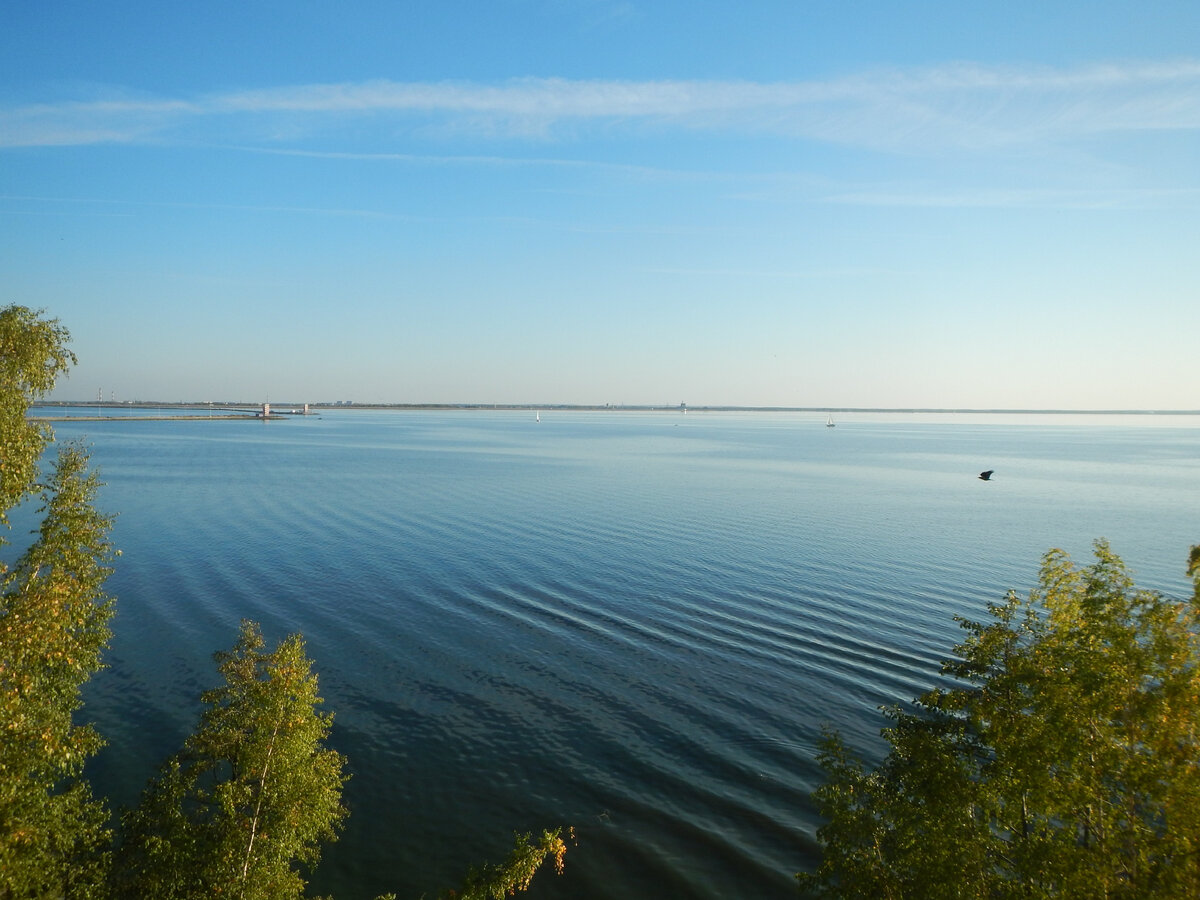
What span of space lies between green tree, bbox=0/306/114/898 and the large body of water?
935cm

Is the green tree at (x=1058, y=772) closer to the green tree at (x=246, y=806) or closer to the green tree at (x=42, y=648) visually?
the green tree at (x=246, y=806)

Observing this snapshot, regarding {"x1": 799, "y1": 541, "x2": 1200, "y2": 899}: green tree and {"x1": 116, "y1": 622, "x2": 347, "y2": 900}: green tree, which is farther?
{"x1": 116, "y1": 622, "x2": 347, "y2": 900}: green tree

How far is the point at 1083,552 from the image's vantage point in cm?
7012

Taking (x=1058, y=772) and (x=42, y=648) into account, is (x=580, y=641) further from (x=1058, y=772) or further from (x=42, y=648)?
(x=42, y=648)

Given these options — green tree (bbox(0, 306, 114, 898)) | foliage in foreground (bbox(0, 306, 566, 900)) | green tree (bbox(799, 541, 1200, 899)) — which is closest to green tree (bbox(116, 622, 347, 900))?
foliage in foreground (bbox(0, 306, 566, 900))

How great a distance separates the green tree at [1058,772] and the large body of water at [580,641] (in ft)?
27.2

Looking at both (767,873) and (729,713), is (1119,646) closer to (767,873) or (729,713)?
(767,873)

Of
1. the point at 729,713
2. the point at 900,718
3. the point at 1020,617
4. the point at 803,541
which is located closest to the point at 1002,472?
the point at 803,541

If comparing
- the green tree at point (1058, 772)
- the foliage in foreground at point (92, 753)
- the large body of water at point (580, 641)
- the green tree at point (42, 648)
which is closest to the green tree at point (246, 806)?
the foliage in foreground at point (92, 753)

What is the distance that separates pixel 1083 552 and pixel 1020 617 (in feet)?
Result: 92.7

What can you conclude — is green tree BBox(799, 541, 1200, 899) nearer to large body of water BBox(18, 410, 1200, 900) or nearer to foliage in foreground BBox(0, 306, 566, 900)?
large body of water BBox(18, 410, 1200, 900)

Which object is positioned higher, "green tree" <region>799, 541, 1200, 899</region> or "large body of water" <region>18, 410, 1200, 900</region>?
"green tree" <region>799, 541, 1200, 899</region>

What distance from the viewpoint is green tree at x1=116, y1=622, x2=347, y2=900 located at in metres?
18.6

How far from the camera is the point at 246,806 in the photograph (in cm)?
2092
